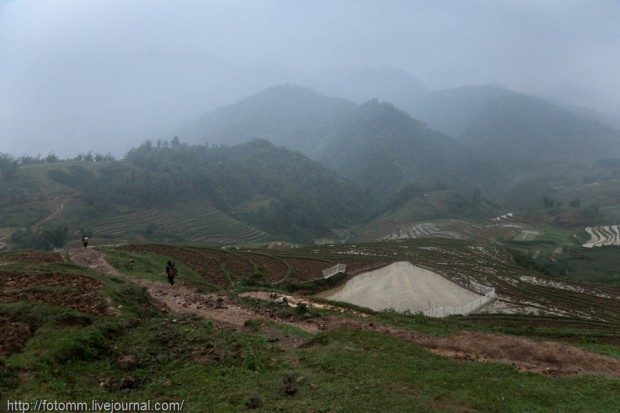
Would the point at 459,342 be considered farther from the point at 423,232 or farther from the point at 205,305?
the point at 423,232

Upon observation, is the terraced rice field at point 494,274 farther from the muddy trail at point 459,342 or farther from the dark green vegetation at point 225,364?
the muddy trail at point 459,342

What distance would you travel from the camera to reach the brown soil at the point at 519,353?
12891 mm

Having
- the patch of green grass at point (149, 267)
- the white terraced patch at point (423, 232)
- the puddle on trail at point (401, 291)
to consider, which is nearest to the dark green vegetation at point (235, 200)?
the white terraced patch at point (423, 232)

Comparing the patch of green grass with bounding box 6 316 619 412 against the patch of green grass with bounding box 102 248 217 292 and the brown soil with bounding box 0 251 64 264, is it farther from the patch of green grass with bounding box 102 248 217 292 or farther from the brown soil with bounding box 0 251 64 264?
the brown soil with bounding box 0 251 64 264

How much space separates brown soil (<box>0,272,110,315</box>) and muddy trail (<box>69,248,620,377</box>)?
123 inches

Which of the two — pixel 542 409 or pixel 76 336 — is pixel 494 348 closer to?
pixel 542 409

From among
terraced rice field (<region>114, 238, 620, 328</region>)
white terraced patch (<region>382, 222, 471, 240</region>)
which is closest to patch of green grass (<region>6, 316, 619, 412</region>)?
terraced rice field (<region>114, 238, 620, 328</region>)

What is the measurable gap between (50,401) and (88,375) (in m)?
1.56

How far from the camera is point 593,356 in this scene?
13820mm

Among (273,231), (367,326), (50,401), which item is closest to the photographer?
(50,401)

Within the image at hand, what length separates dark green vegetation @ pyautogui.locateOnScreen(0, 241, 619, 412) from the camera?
31.1 feet

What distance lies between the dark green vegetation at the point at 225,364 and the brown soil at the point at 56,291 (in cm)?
4

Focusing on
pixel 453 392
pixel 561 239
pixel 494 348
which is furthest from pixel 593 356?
pixel 561 239

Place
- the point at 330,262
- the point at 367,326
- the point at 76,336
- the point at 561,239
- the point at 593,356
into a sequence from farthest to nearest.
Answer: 1. the point at 561,239
2. the point at 330,262
3. the point at 367,326
4. the point at 593,356
5. the point at 76,336
